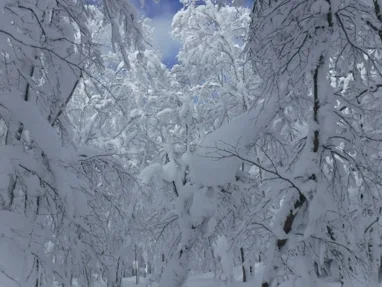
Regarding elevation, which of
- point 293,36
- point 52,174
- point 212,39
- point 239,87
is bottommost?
point 52,174

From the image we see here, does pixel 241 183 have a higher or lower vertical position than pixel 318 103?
lower

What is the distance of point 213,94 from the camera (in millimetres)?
13578

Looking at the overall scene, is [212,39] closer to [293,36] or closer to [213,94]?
[213,94]

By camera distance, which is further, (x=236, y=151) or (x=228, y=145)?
(x=228, y=145)

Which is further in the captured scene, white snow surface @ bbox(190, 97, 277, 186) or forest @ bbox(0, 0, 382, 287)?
white snow surface @ bbox(190, 97, 277, 186)

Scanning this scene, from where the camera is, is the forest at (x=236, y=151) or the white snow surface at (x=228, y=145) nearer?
the forest at (x=236, y=151)

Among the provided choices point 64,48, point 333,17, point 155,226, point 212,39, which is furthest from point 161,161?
point 333,17

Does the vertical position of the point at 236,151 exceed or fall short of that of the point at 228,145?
it falls short

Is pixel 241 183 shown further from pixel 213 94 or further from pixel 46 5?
pixel 213 94

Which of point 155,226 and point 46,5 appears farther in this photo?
point 155,226

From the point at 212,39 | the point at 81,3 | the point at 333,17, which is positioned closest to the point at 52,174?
the point at 81,3

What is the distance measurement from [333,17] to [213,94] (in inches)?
403


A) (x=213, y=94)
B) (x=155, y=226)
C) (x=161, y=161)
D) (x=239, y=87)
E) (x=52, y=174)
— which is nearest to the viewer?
(x=52, y=174)

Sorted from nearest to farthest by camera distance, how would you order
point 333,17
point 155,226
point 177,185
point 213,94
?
point 333,17 → point 155,226 → point 177,185 → point 213,94
